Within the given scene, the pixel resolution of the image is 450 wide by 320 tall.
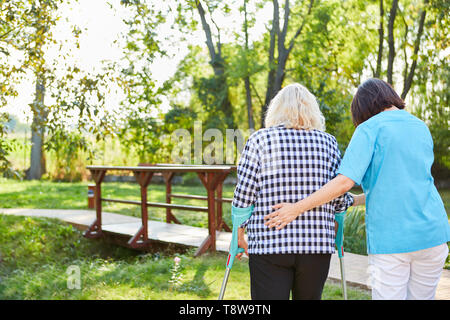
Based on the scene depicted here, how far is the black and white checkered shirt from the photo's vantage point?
7.33 feet

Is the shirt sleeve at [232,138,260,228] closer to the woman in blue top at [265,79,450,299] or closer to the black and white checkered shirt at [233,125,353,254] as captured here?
the black and white checkered shirt at [233,125,353,254]

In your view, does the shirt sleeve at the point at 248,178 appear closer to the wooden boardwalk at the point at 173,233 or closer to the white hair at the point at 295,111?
the white hair at the point at 295,111

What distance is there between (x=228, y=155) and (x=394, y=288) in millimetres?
13145

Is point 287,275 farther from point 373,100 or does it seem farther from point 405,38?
point 405,38

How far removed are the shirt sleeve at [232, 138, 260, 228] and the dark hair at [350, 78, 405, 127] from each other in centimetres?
53

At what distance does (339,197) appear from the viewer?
8.11ft

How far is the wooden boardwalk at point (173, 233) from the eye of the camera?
4852 mm

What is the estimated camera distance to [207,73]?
19.7 meters

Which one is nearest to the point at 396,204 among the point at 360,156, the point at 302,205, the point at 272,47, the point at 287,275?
the point at 360,156

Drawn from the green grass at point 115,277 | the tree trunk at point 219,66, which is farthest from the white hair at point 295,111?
the tree trunk at point 219,66

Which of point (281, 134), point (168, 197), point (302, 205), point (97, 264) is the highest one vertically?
point (281, 134)

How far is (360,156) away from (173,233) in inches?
206

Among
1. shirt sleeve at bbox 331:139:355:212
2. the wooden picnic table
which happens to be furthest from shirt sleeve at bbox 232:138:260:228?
the wooden picnic table
